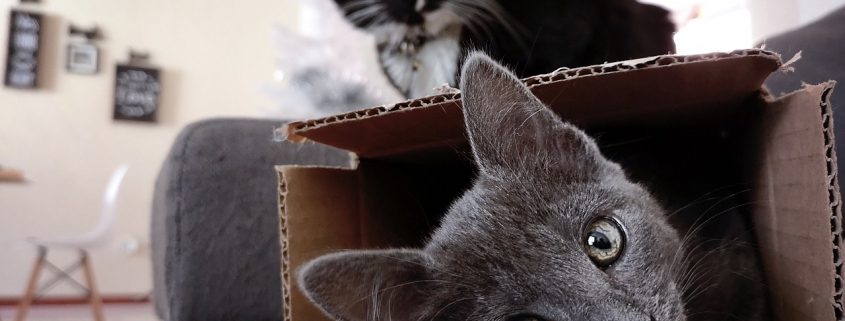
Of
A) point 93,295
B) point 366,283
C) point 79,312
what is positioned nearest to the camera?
point 366,283

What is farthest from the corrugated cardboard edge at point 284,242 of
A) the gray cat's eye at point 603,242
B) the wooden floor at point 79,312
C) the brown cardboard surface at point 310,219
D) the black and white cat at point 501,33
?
the wooden floor at point 79,312

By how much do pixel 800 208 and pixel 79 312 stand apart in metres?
3.99

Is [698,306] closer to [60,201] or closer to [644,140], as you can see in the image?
[644,140]

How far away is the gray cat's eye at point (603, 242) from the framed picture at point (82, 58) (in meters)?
4.26

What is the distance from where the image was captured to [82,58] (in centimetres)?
411

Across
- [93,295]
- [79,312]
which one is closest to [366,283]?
[93,295]

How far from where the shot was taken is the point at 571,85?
701 mm

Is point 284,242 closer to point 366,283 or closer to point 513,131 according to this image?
point 366,283

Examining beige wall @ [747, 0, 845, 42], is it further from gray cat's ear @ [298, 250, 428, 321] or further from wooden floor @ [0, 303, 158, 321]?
wooden floor @ [0, 303, 158, 321]

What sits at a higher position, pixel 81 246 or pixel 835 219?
pixel 835 219

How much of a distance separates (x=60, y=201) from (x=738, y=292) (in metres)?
4.33

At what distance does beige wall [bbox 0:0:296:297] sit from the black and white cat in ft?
9.25

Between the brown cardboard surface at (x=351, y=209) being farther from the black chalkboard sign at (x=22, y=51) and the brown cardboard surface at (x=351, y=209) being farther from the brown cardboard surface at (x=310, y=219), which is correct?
the black chalkboard sign at (x=22, y=51)

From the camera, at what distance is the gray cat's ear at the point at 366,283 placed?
0.65 metres
